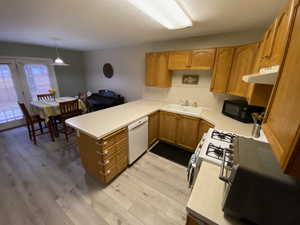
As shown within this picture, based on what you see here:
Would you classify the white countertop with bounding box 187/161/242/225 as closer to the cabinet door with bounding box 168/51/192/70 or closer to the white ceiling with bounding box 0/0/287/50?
the white ceiling with bounding box 0/0/287/50

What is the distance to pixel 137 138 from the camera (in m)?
2.29

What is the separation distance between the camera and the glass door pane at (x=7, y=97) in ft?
11.3

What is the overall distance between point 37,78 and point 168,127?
4.41 meters

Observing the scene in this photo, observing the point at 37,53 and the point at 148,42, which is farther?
the point at 37,53

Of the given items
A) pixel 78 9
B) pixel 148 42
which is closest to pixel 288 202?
pixel 78 9

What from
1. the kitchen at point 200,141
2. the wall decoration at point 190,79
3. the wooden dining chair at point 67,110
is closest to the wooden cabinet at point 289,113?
the kitchen at point 200,141

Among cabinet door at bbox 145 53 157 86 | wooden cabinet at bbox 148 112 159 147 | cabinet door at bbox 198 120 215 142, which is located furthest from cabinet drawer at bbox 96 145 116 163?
cabinet door at bbox 145 53 157 86

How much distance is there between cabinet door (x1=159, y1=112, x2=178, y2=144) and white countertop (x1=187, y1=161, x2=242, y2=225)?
1.73 m

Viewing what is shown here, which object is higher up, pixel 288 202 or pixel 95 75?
pixel 95 75

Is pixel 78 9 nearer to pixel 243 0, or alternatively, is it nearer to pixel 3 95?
pixel 243 0

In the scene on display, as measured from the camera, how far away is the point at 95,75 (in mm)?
4918

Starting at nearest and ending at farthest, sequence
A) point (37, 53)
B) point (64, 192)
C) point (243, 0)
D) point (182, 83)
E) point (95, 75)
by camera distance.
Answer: point (243, 0)
point (64, 192)
point (182, 83)
point (37, 53)
point (95, 75)

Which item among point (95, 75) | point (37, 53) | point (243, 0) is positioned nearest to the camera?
point (243, 0)

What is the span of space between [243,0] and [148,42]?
224 centimetres
